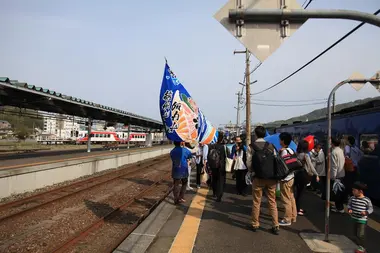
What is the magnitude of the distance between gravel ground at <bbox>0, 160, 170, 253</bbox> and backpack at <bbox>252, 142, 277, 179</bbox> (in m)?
3.69

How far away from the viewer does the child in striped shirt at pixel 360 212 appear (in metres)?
4.32

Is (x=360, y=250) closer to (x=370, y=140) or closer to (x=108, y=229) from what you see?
(x=108, y=229)

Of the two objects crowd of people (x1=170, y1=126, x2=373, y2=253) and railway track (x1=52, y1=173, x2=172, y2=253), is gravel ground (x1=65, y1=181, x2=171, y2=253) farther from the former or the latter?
crowd of people (x1=170, y1=126, x2=373, y2=253)

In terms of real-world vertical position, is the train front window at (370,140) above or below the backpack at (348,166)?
above

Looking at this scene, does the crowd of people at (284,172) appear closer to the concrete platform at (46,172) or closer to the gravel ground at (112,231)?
the gravel ground at (112,231)

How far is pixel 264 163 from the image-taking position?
Answer: 5.07 meters

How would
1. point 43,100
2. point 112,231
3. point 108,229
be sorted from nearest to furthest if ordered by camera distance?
point 112,231, point 108,229, point 43,100

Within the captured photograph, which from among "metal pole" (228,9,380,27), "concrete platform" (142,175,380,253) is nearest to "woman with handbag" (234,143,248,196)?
"concrete platform" (142,175,380,253)

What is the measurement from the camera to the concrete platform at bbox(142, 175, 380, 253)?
15.0 feet

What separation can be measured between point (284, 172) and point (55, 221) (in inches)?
204

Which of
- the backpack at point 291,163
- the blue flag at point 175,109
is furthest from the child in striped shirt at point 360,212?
the blue flag at point 175,109

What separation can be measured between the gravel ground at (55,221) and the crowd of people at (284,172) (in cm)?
237

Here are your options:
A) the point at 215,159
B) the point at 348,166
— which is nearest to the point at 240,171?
the point at 215,159

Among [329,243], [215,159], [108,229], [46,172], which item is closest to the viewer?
[329,243]
